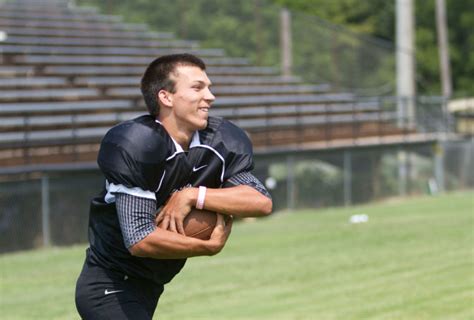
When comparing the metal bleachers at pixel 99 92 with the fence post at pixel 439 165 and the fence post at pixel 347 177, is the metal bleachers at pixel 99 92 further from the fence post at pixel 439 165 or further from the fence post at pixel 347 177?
the fence post at pixel 439 165

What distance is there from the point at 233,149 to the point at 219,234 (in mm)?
412

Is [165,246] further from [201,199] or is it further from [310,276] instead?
[310,276]

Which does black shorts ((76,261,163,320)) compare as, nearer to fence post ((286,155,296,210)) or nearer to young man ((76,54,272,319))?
young man ((76,54,272,319))

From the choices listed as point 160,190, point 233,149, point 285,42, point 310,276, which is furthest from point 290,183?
point 160,190

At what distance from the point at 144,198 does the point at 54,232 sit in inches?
437

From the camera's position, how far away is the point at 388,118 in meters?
25.5

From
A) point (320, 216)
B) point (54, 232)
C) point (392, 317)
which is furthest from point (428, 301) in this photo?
point (320, 216)

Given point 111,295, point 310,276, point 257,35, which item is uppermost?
point 257,35

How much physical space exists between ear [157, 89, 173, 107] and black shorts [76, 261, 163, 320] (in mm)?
860

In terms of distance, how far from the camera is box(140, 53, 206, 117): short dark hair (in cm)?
440

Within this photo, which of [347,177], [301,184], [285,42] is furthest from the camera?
[285,42]

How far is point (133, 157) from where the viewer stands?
4234 millimetres

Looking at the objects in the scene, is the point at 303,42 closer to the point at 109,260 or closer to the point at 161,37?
the point at 161,37

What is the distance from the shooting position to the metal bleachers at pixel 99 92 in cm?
1778
